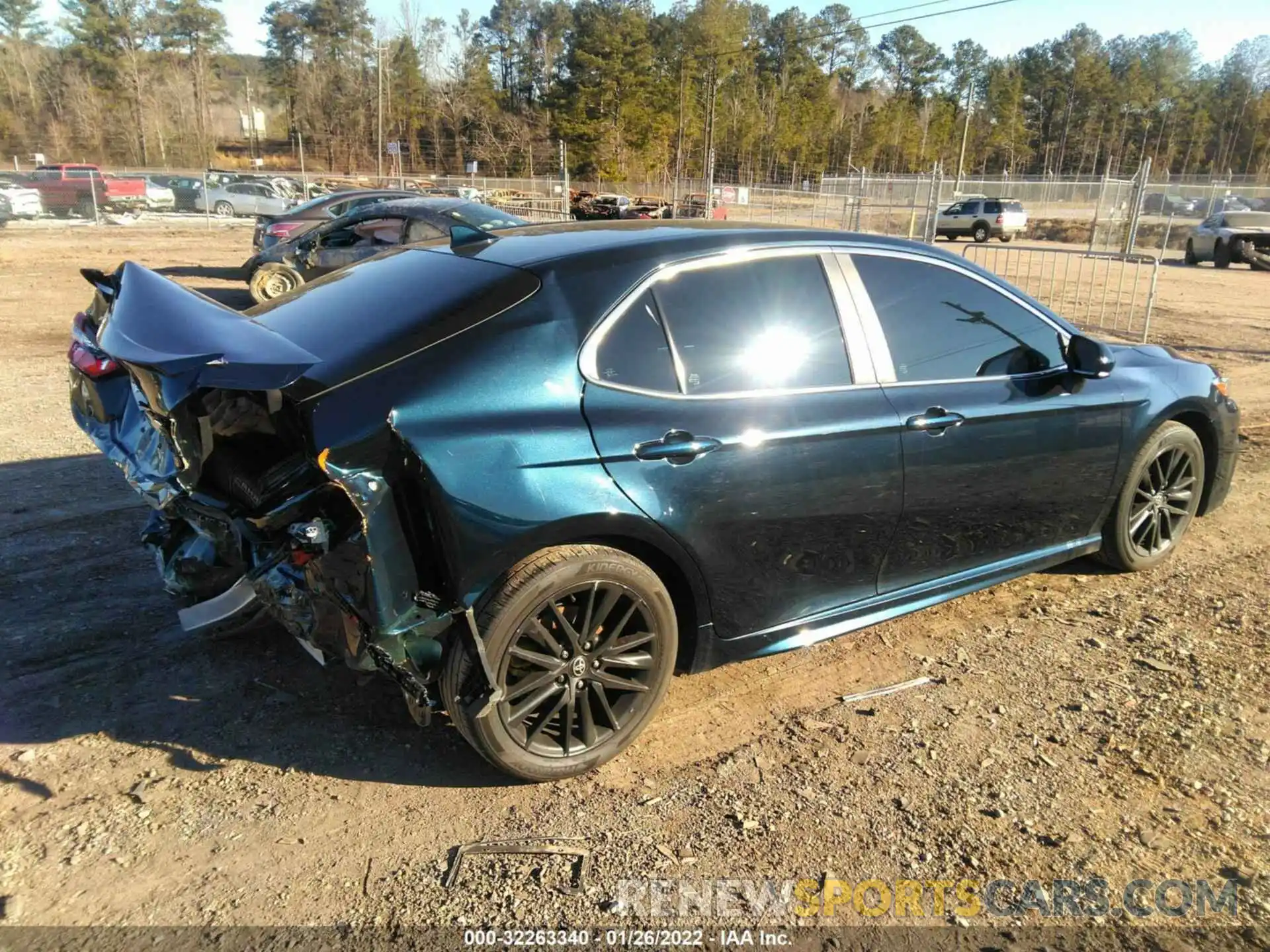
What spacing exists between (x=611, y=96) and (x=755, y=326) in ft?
231

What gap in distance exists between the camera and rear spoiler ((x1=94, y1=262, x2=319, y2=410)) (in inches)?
101

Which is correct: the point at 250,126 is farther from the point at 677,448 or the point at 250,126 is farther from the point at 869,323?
the point at 677,448

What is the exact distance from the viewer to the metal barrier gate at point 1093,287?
37.7 ft

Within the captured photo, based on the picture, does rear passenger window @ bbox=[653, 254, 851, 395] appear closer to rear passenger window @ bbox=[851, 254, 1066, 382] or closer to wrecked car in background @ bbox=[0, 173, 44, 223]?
rear passenger window @ bbox=[851, 254, 1066, 382]

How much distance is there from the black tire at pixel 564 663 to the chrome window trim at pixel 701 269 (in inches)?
22.6

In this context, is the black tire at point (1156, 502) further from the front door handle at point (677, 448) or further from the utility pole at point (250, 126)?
the utility pole at point (250, 126)

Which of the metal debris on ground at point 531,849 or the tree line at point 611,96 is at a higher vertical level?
the tree line at point 611,96

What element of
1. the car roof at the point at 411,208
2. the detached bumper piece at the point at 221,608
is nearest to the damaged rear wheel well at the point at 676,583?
the detached bumper piece at the point at 221,608

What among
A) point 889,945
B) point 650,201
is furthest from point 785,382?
point 650,201

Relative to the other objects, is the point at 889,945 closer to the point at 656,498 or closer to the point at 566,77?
the point at 656,498

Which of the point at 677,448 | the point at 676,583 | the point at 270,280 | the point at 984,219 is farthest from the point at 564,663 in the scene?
the point at 984,219

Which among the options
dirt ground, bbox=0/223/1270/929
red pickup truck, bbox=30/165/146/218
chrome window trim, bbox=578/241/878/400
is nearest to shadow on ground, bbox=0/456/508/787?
dirt ground, bbox=0/223/1270/929

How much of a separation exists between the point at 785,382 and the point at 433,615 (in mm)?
1509

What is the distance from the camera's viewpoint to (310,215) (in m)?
15.3
